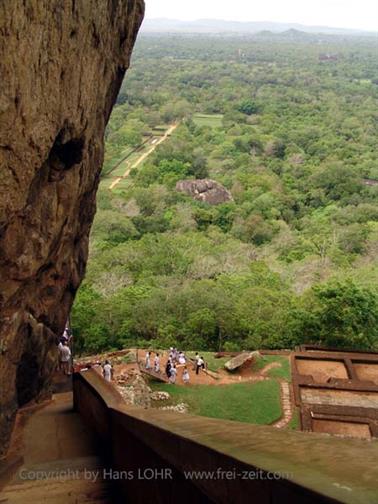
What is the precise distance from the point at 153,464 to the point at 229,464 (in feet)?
5.64

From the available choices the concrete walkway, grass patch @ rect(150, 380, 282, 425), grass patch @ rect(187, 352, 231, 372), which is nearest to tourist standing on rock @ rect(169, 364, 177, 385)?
grass patch @ rect(150, 380, 282, 425)

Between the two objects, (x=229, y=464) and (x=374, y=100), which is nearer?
(x=229, y=464)

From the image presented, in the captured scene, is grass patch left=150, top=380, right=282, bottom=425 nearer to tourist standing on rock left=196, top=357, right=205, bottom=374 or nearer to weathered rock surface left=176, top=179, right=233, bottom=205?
tourist standing on rock left=196, top=357, right=205, bottom=374

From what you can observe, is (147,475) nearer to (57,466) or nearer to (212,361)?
(57,466)

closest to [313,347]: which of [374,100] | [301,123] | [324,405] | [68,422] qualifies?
[324,405]

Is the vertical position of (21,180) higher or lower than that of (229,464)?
higher

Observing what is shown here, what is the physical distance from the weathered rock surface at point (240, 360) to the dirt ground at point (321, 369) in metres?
1.58

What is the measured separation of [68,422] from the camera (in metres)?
9.43

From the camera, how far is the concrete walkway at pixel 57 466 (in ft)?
18.2

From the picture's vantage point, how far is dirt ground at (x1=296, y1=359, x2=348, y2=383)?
17938 mm

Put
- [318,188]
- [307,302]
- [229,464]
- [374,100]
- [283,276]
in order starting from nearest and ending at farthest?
[229,464], [307,302], [283,276], [318,188], [374,100]

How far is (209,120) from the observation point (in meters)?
101

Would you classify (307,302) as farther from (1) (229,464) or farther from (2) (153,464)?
(1) (229,464)

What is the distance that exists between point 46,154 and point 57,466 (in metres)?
4.44
